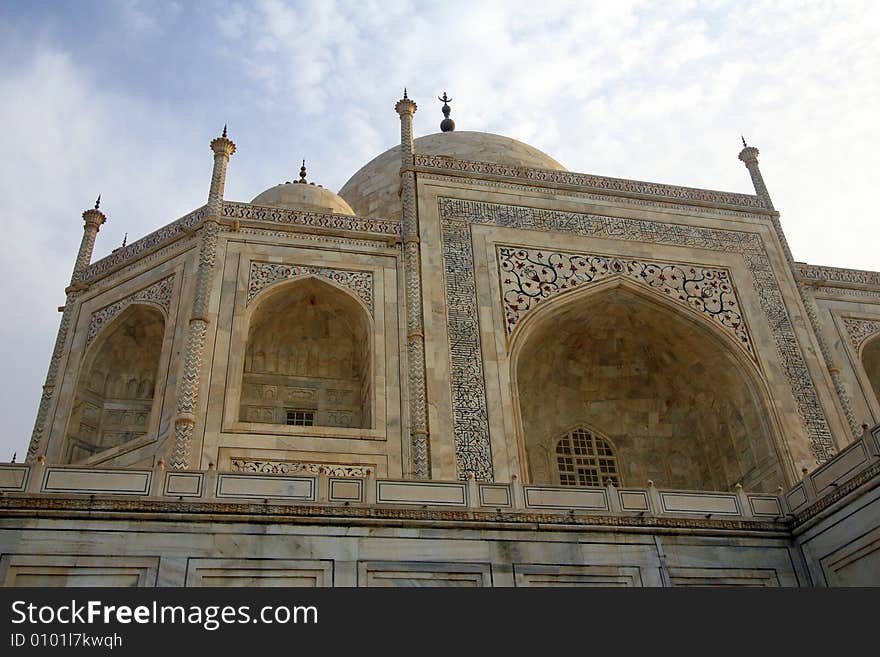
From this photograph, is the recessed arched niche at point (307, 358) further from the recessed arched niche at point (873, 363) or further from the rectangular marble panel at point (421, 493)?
the recessed arched niche at point (873, 363)

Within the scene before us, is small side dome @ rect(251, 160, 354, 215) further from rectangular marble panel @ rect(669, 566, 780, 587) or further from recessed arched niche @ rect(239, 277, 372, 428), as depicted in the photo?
rectangular marble panel @ rect(669, 566, 780, 587)

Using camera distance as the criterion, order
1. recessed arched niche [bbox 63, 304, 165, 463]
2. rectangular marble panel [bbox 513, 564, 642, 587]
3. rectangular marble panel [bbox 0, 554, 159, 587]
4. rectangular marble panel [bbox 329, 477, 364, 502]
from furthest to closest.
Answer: recessed arched niche [bbox 63, 304, 165, 463], rectangular marble panel [bbox 329, 477, 364, 502], rectangular marble panel [bbox 513, 564, 642, 587], rectangular marble panel [bbox 0, 554, 159, 587]

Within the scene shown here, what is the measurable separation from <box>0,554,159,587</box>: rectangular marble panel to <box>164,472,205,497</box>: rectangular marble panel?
23.8 inches

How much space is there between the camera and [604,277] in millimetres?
12367

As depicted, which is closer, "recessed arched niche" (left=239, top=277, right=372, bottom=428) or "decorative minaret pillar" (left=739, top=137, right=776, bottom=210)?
"recessed arched niche" (left=239, top=277, right=372, bottom=428)

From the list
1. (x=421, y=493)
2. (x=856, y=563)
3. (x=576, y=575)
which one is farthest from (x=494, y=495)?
(x=856, y=563)

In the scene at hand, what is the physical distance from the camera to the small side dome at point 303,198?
44.2ft

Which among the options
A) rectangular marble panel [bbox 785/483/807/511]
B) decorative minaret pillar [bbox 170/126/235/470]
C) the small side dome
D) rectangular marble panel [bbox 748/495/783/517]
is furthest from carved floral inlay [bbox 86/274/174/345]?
rectangular marble panel [bbox 785/483/807/511]

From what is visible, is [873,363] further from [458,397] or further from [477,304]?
[458,397]

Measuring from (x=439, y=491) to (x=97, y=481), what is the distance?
2.89 meters

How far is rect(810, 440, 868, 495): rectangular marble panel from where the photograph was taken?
25.0 feet

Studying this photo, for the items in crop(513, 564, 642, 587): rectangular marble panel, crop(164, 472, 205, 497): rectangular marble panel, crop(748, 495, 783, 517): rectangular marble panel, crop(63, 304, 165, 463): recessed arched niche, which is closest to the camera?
crop(164, 472, 205, 497): rectangular marble panel

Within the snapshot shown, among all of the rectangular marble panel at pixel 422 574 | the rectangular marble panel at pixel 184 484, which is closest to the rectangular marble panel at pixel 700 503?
the rectangular marble panel at pixel 422 574
